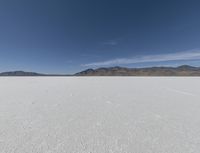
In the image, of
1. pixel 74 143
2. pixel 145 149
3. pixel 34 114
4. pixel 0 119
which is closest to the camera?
pixel 145 149

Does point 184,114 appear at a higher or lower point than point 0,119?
lower

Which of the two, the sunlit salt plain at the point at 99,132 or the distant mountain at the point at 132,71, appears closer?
the sunlit salt plain at the point at 99,132

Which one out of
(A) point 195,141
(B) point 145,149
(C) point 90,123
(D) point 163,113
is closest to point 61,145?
(C) point 90,123

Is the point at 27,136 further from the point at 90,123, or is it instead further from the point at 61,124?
the point at 90,123

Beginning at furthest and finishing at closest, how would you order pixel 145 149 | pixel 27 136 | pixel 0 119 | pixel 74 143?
pixel 0 119 < pixel 27 136 < pixel 74 143 < pixel 145 149

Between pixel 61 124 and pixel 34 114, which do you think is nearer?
pixel 61 124

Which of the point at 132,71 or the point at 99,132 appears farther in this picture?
the point at 132,71

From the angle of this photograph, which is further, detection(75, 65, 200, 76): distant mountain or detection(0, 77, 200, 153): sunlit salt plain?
detection(75, 65, 200, 76): distant mountain

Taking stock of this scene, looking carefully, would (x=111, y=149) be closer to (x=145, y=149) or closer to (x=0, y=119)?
(x=145, y=149)

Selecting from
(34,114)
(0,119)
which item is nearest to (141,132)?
(34,114)

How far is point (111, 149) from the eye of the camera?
137 cm

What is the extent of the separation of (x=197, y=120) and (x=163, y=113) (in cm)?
A: 57

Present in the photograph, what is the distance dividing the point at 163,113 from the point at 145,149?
1468mm

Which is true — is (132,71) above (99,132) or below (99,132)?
above
